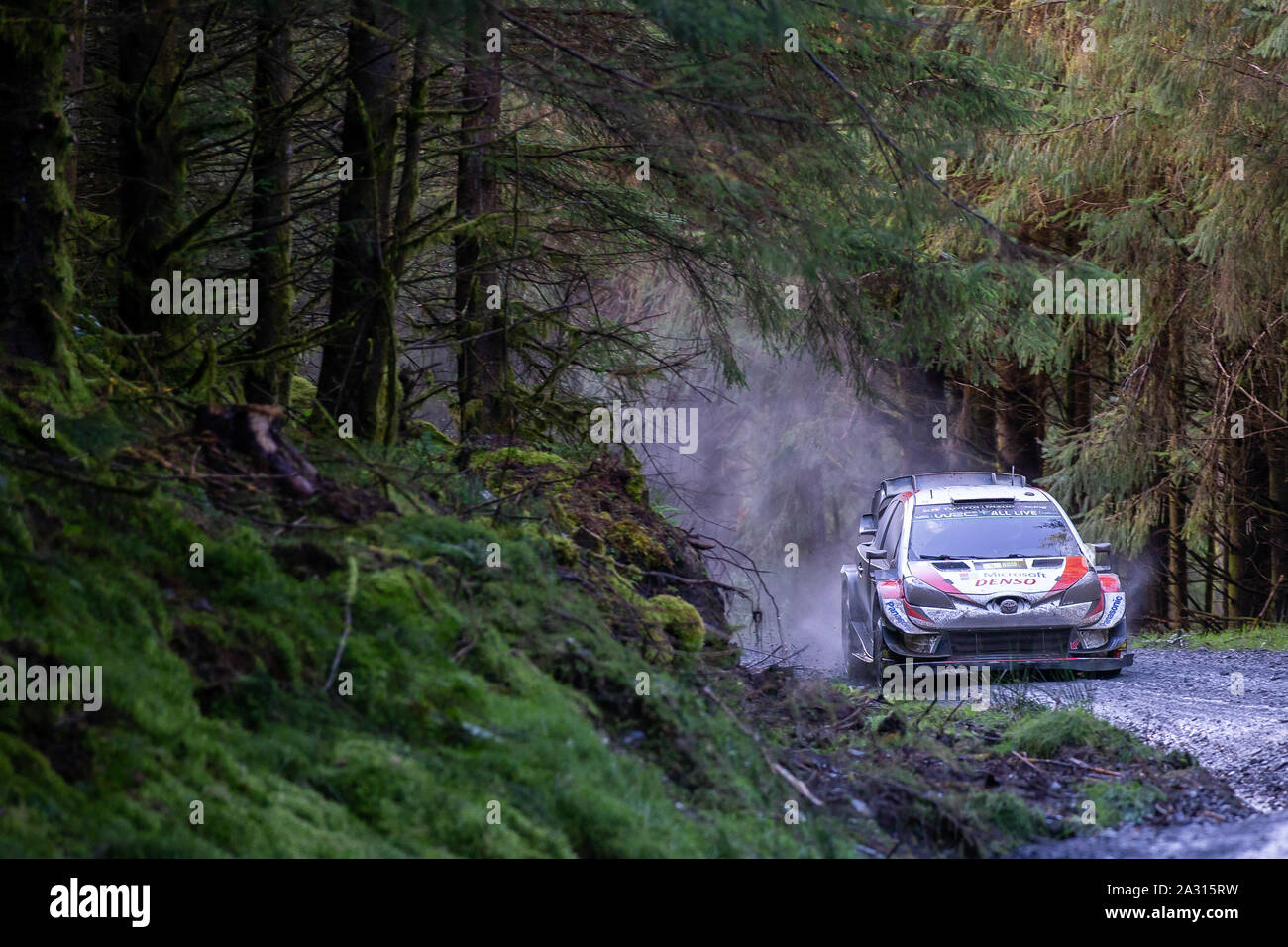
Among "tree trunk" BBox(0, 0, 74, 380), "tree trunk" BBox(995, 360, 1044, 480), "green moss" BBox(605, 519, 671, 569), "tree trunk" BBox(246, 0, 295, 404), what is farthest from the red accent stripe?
"tree trunk" BBox(995, 360, 1044, 480)

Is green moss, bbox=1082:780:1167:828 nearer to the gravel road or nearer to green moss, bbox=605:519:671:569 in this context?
the gravel road

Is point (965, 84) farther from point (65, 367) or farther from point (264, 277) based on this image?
point (65, 367)

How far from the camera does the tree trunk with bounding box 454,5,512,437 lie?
33.0ft

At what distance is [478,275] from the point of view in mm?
10859

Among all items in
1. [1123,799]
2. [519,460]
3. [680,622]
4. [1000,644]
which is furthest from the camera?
[1000,644]

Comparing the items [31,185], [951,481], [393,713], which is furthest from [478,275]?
[393,713]

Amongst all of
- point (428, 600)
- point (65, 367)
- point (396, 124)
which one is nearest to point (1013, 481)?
point (396, 124)

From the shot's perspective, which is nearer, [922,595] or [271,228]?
[271,228]

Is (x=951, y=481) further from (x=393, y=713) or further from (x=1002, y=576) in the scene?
(x=393, y=713)

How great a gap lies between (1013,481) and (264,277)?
8.37m

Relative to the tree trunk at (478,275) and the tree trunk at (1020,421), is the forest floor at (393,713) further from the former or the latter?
the tree trunk at (1020,421)

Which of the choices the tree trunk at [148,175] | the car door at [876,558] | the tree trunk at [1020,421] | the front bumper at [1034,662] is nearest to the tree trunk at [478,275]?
the tree trunk at [148,175]

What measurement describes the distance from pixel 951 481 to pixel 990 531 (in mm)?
1824

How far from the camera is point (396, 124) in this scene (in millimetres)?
8703
